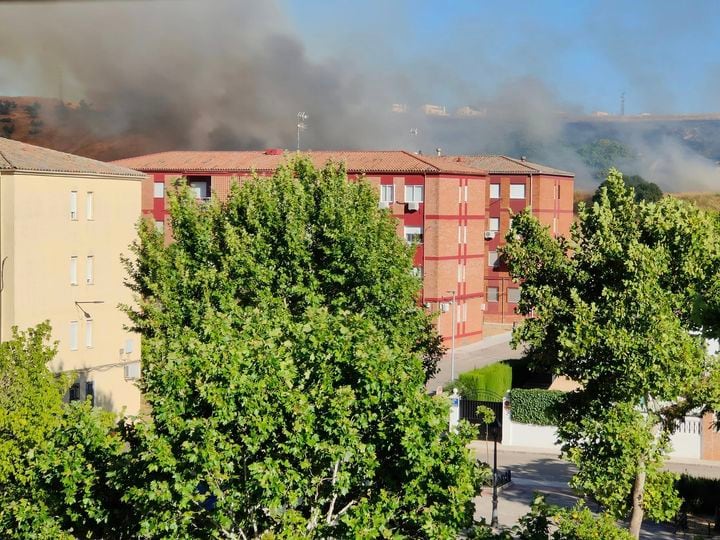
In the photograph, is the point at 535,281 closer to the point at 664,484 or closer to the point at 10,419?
the point at 664,484

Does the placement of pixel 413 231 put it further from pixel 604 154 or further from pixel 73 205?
pixel 604 154

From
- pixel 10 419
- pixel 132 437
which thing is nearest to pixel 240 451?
pixel 132 437

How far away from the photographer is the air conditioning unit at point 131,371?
33.8 meters

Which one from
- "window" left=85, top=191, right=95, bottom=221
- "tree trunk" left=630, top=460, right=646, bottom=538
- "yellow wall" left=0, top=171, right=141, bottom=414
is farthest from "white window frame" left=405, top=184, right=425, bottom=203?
"tree trunk" left=630, top=460, right=646, bottom=538

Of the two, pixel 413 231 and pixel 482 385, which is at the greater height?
pixel 413 231

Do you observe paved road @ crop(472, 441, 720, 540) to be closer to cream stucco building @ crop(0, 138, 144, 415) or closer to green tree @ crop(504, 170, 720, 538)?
green tree @ crop(504, 170, 720, 538)

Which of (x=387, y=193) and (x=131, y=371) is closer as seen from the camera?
(x=131, y=371)

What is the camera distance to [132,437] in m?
14.9

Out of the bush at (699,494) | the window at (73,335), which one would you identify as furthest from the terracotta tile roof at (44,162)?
the bush at (699,494)

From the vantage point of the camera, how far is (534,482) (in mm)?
27766

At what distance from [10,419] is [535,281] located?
9.22 m

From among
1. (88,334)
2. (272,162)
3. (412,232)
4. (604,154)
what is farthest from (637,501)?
(604,154)

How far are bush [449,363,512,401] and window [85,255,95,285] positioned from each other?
1062 centimetres

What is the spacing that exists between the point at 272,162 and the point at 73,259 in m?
17.4
